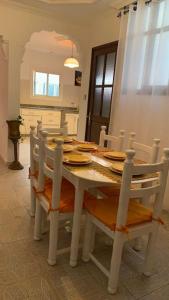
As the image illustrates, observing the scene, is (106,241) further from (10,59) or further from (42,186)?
(10,59)

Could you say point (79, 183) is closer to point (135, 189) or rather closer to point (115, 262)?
point (135, 189)

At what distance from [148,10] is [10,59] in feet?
6.76

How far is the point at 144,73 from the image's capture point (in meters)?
2.77

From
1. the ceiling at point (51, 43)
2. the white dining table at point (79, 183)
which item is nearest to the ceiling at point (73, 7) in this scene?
the ceiling at point (51, 43)

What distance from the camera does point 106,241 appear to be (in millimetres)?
2066

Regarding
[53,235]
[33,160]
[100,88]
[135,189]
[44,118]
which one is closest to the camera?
[135,189]

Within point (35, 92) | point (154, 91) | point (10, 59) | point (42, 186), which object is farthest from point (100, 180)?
point (35, 92)

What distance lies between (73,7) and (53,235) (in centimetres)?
322

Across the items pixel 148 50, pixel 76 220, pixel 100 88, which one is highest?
pixel 148 50

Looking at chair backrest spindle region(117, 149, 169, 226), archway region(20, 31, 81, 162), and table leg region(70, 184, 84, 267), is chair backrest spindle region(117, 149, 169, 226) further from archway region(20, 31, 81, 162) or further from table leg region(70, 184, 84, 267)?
archway region(20, 31, 81, 162)

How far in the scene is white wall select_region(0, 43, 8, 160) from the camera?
370 cm

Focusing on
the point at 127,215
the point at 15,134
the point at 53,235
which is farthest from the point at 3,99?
the point at 127,215

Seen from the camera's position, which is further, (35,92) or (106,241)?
(35,92)

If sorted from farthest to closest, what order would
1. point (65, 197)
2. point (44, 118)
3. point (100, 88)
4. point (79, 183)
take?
point (44, 118) → point (100, 88) → point (65, 197) → point (79, 183)
